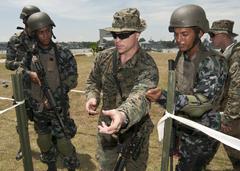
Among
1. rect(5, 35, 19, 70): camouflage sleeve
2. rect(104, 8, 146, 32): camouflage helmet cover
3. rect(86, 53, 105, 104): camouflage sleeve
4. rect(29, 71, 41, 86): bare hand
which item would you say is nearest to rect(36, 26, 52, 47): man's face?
rect(29, 71, 41, 86): bare hand

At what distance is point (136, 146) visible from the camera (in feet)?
12.1

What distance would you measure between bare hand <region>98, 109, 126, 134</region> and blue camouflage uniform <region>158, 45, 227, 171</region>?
0.49m

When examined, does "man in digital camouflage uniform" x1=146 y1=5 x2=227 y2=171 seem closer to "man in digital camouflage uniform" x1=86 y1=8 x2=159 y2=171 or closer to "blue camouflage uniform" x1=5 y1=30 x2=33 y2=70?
"man in digital camouflage uniform" x1=86 y1=8 x2=159 y2=171

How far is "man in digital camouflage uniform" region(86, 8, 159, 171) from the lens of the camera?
3730 mm

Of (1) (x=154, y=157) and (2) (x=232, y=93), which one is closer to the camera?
(2) (x=232, y=93)

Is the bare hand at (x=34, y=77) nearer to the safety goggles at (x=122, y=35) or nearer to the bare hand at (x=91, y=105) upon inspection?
the bare hand at (x=91, y=105)

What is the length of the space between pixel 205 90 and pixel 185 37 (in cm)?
63

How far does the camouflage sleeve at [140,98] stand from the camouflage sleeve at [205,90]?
1.03 feet

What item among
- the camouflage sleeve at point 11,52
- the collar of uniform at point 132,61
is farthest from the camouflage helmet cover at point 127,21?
the camouflage sleeve at point 11,52

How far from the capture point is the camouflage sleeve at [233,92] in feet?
15.6

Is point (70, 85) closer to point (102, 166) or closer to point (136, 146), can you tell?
point (102, 166)

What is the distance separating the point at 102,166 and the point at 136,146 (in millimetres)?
689

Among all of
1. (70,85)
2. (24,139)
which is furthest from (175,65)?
(70,85)

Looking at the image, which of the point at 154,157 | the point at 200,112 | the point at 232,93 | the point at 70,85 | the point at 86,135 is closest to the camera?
the point at 200,112
